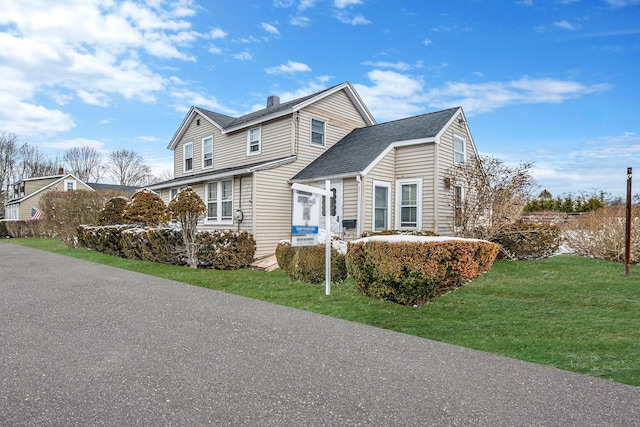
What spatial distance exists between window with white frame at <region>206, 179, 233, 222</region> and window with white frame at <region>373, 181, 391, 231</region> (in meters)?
5.74

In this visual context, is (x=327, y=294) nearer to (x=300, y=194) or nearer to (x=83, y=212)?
(x=300, y=194)

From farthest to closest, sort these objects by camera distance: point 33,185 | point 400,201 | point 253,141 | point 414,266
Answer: point 33,185
point 253,141
point 400,201
point 414,266

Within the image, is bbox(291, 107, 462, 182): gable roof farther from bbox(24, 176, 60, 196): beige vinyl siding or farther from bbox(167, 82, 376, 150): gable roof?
bbox(24, 176, 60, 196): beige vinyl siding

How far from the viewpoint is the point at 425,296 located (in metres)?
6.80

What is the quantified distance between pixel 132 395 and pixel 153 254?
10.7 meters

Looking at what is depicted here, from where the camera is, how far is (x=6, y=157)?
50406mm

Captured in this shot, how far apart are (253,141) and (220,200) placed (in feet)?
11.2

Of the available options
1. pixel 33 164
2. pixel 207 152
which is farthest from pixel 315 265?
pixel 33 164

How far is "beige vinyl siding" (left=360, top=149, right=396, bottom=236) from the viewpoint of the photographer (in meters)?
13.2

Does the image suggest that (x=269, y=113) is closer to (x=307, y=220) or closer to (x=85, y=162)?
(x=307, y=220)

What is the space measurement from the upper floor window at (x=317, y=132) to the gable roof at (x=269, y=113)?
0.95 m

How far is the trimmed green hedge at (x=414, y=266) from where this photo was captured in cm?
633

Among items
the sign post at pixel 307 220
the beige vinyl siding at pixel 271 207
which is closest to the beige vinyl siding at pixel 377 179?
the beige vinyl siding at pixel 271 207

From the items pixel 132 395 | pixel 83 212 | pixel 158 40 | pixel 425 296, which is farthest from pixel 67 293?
pixel 83 212
